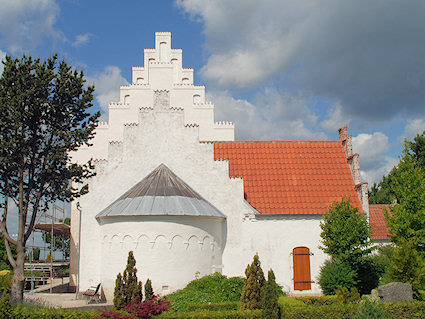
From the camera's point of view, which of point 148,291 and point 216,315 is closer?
point 216,315

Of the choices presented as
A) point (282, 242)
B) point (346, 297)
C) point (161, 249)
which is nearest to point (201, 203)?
point (161, 249)

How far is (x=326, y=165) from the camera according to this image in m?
23.7

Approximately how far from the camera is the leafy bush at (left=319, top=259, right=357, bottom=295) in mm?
17984

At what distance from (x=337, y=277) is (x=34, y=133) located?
14.4 metres

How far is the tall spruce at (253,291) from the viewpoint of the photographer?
1362 centimetres

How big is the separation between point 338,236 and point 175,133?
988 cm

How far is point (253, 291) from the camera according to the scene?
13.8 meters

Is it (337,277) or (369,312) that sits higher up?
(337,277)

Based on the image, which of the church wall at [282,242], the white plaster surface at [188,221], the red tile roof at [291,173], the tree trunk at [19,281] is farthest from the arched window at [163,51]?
the tree trunk at [19,281]

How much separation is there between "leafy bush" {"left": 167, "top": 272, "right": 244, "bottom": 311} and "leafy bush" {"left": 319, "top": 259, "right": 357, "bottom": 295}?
4.00 m

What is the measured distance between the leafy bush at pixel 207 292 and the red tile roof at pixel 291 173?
488 cm

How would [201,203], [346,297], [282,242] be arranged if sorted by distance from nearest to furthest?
[346,297] < [201,203] < [282,242]

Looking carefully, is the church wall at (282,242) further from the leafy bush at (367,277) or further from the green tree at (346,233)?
the green tree at (346,233)

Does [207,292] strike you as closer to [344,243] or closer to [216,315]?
[216,315]
